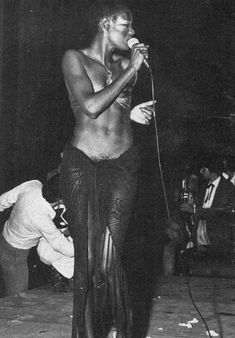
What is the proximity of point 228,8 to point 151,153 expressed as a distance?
3.03m

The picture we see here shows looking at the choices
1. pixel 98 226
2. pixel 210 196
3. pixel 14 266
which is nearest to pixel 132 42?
pixel 98 226

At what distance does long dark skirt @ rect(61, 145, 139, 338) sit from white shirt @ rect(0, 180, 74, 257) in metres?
2.57

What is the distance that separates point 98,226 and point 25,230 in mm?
2962

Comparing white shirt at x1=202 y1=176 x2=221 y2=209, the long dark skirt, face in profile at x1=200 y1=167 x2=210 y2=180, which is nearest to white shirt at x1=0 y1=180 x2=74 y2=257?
the long dark skirt

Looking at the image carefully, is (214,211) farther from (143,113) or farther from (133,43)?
(133,43)

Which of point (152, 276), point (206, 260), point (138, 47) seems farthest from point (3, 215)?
point (138, 47)

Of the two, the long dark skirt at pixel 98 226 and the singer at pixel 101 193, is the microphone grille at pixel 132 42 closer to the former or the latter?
the singer at pixel 101 193

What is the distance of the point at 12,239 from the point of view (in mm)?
6434

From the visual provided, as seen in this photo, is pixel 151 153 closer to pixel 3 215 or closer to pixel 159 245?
pixel 159 245

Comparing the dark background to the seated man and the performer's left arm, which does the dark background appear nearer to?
the seated man

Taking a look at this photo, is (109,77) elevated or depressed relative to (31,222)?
elevated

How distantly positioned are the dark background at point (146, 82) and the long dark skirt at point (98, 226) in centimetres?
428

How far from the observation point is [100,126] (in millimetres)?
3406

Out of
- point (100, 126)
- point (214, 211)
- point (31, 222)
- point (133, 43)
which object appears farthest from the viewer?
point (214, 211)
